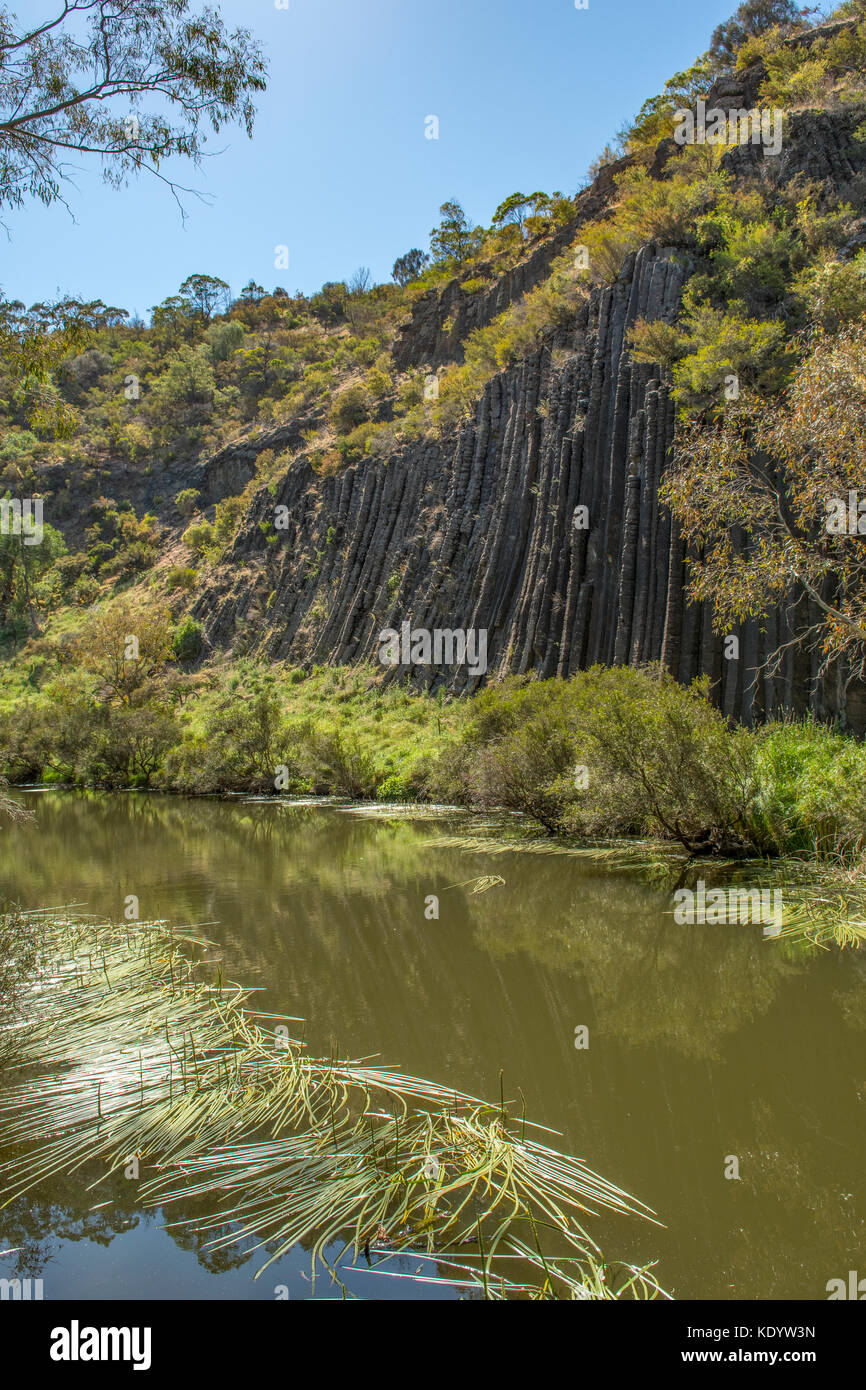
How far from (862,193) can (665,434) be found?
716 cm

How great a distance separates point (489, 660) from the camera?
79.6 ft

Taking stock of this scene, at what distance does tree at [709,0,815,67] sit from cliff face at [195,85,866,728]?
7.29 m

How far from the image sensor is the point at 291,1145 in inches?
157

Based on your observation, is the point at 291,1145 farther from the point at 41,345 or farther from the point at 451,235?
the point at 451,235

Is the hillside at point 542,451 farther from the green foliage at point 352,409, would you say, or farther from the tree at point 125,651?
the tree at point 125,651

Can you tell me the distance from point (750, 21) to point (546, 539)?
23803mm

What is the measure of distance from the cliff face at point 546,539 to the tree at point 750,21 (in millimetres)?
7294

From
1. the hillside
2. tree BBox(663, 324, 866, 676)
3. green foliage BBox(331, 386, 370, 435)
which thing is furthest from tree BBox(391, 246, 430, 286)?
tree BBox(663, 324, 866, 676)

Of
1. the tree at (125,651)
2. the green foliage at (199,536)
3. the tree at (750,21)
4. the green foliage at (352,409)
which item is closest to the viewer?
the tree at (750,21)

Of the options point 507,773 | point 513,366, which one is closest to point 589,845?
point 507,773

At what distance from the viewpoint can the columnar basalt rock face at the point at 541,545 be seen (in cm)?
1784

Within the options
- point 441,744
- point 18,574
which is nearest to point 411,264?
point 18,574

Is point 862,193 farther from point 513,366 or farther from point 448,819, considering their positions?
point 448,819

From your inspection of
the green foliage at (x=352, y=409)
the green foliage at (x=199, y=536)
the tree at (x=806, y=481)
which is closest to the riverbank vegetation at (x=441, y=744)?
the tree at (x=806, y=481)
